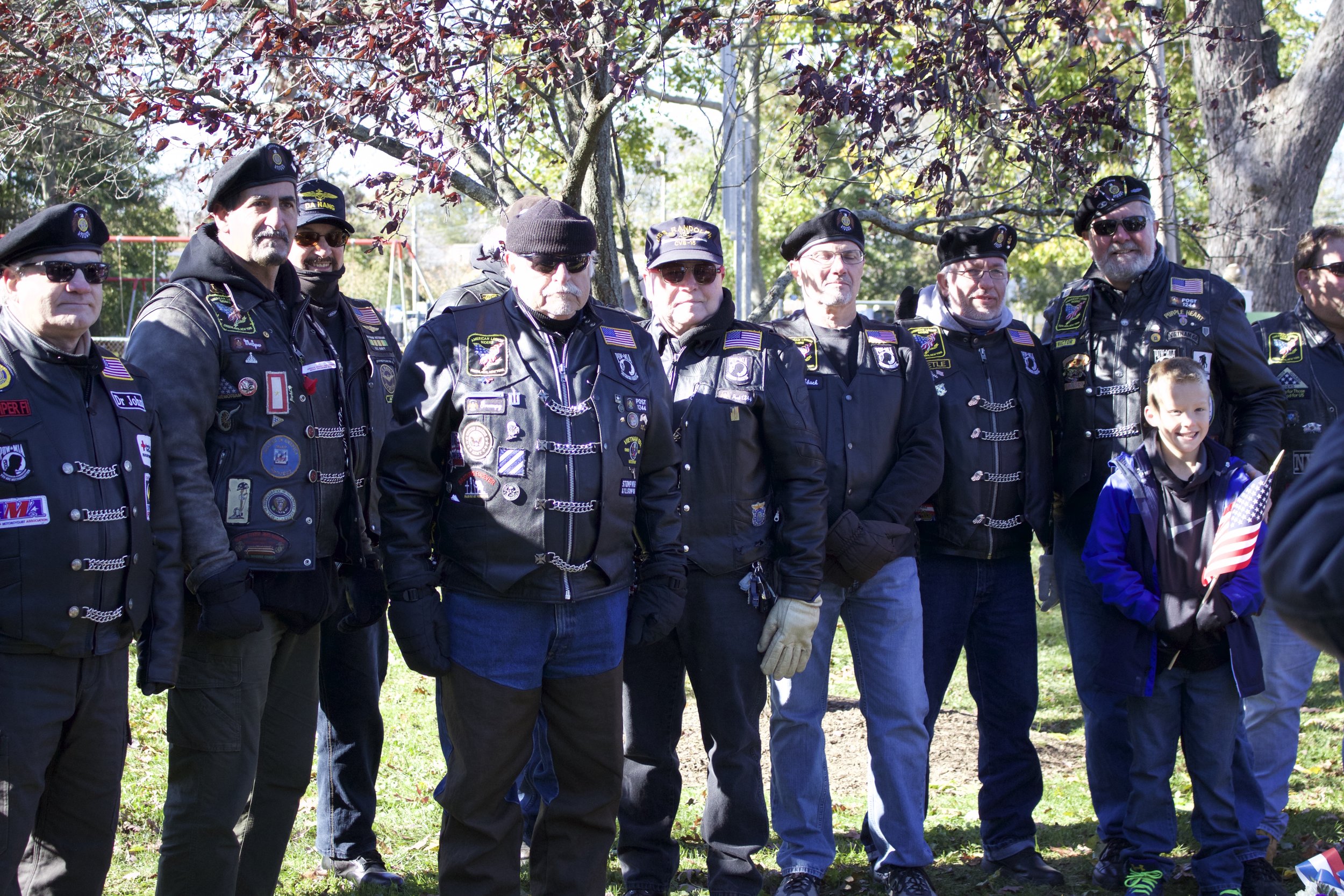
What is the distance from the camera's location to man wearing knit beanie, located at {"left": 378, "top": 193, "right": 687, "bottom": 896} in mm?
3689

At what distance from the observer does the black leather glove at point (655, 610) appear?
3986 mm

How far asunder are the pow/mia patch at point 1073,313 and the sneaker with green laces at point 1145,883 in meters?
2.26

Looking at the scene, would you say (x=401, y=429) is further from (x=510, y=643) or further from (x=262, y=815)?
(x=262, y=815)

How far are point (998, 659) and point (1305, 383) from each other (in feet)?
6.26

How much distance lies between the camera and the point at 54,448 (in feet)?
10.6

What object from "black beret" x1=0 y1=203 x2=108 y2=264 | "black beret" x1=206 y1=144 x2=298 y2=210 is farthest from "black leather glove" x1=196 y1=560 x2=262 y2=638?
"black beret" x1=206 y1=144 x2=298 y2=210

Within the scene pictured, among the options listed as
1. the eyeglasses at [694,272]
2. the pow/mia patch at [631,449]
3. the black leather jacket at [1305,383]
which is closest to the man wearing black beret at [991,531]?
the eyeglasses at [694,272]

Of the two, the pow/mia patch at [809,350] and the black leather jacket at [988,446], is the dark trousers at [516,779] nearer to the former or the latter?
the pow/mia patch at [809,350]

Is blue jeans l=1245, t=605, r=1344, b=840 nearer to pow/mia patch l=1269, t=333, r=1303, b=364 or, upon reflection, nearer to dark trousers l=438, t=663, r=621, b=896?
pow/mia patch l=1269, t=333, r=1303, b=364

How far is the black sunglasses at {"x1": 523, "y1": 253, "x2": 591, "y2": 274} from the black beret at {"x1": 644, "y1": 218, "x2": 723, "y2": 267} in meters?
0.64

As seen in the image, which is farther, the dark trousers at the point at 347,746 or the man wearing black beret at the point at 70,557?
the dark trousers at the point at 347,746

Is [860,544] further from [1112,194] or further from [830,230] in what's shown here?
[1112,194]

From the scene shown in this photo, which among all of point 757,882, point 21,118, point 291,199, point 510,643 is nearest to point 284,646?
point 510,643

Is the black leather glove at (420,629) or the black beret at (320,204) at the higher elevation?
the black beret at (320,204)
